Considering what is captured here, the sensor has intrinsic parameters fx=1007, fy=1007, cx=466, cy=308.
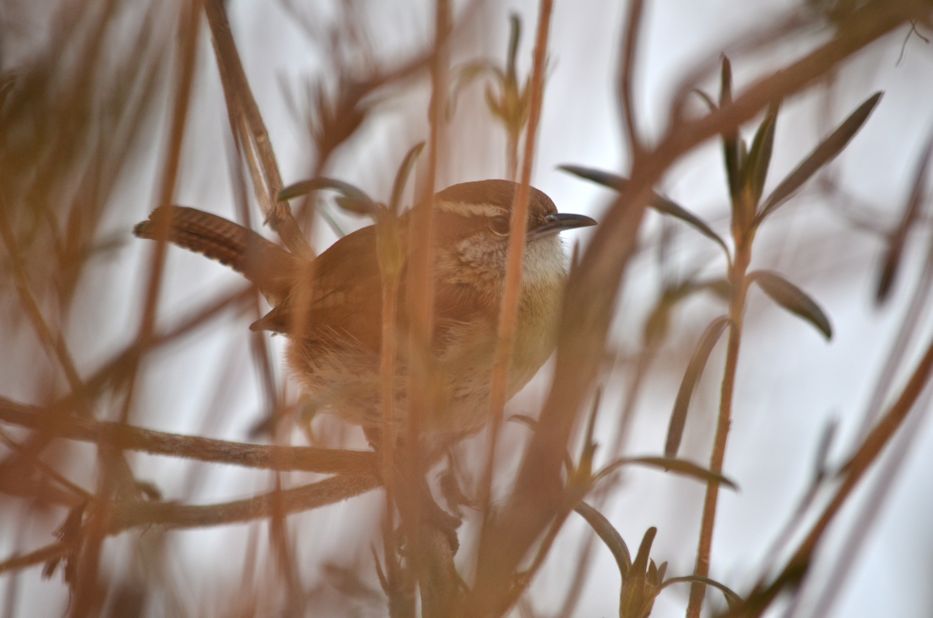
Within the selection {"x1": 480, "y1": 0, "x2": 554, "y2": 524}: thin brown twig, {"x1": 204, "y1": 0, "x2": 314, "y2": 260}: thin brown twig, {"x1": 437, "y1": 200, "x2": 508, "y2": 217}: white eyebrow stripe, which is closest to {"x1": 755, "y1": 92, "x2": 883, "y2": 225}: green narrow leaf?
{"x1": 480, "y1": 0, "x2": 554, "y2": 524}: thin brown twig

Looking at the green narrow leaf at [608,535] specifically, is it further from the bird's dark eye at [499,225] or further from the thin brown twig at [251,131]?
the bird's dark eye at [499,225]

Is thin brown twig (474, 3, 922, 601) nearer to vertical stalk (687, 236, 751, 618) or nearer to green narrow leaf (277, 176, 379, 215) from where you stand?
vertical stalk (687, 236, 751, 618)

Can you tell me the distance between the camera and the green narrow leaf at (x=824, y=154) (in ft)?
5.52

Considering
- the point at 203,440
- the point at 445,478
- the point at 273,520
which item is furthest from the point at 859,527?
the point at 445,478

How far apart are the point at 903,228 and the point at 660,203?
460 mm

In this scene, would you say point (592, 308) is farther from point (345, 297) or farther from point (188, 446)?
point (345, 297)

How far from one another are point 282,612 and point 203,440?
14.7 inches

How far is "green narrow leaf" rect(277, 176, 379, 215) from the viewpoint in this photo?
1.53 m

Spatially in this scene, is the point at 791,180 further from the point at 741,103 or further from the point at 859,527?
the point at 859,527

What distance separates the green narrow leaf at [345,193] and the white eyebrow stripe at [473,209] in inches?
69.5

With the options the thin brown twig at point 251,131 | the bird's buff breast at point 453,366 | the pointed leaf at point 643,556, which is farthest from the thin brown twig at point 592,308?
the bird's buff breast at point 453,366

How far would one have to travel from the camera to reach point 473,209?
344 centimetres

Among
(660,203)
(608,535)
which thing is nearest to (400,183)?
(660,203)

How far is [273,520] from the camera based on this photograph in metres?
1.60
